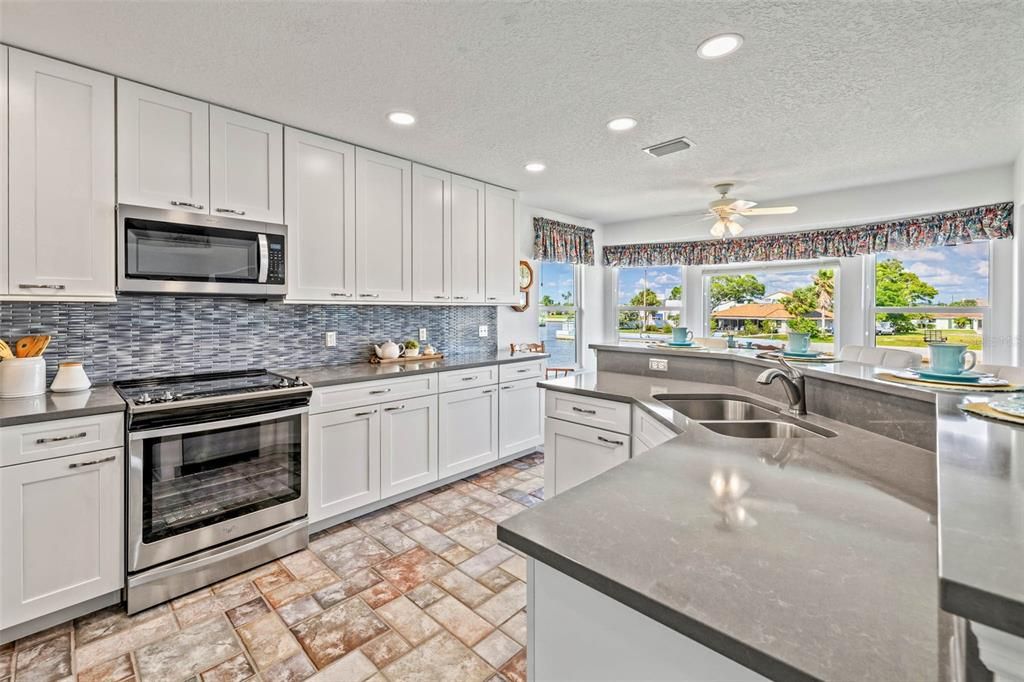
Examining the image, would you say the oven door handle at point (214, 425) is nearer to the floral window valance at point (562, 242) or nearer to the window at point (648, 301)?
the floral window valance at point (562, 242)

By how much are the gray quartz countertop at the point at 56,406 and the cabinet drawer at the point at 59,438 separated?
26 millimetres

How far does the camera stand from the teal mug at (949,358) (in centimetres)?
160

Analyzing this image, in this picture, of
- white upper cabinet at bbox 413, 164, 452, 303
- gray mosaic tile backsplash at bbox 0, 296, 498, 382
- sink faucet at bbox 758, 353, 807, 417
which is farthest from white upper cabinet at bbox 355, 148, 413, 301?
sink faucet at bbox 758, 353, 807, 417

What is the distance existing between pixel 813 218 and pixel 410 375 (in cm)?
408

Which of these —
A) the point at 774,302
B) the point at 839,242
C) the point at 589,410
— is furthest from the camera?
the point at 774,302

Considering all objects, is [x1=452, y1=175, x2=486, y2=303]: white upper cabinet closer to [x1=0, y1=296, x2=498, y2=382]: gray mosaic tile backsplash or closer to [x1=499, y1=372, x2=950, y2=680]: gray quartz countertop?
[x1=0, y1=296, x2=498, y2=382]: gray mosaic tile backsplash

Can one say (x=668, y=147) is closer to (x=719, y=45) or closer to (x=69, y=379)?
(x=719, y=45)

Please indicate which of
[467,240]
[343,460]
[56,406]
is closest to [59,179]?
[56,406]

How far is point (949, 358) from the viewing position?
5.30 ft

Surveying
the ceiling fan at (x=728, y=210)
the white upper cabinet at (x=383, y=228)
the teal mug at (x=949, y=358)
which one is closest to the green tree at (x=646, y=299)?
the ceiling fan at (x=728, y=210)

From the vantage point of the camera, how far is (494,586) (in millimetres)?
2254

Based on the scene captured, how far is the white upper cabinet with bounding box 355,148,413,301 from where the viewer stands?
320cm

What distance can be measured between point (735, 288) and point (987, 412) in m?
4.39

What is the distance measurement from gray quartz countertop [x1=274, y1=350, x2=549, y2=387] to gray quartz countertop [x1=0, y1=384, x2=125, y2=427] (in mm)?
893
